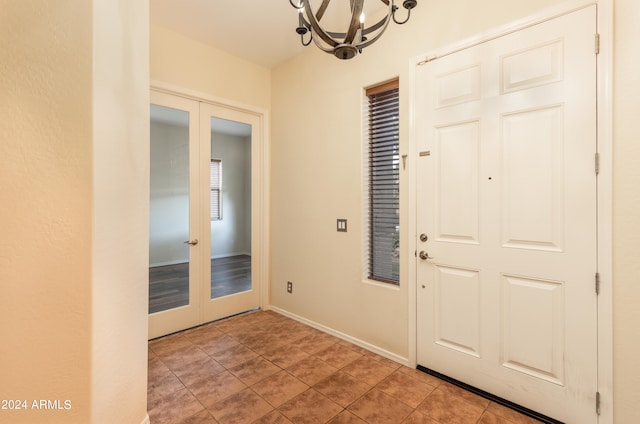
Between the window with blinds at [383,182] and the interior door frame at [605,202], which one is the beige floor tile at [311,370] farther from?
the interior door frame at [605,202]

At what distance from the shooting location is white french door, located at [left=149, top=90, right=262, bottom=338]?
112 inches

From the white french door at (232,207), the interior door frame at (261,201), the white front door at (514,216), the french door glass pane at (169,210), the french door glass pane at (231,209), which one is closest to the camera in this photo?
the white front door at (514,216)

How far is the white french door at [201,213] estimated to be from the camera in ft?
9.32

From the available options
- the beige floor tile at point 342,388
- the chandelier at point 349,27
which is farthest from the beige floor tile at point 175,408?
the chandelier at point 349,27

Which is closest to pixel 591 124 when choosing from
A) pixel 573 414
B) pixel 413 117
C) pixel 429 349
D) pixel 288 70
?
pixel 413 117

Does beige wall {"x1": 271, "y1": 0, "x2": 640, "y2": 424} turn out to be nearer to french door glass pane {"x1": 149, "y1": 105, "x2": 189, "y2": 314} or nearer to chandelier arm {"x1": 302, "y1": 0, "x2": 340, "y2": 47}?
french door glass pane {"x1": 149, "y1": 105, "x2": 189, "y2": 314}

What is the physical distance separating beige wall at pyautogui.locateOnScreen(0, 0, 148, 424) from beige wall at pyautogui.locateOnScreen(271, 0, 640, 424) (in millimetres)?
1776

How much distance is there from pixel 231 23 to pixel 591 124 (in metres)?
2.86

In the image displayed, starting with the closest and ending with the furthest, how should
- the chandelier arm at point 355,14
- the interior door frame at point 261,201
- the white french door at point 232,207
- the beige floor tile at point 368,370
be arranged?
the chandelier arm at point 355,14, the beige floor tile at point 368,370, the white french door at point 232,207, the interior door frame at point 261,201

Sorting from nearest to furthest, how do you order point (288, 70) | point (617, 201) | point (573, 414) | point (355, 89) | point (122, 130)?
point (122, 130) < point (617, 201) < point (573, 414) < point (355, 89) < point (288, 70)

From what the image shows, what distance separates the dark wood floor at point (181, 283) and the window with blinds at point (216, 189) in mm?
539

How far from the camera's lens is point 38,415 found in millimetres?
1073

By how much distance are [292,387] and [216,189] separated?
86.6 inches

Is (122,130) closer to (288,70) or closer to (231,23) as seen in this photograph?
(231,23)
